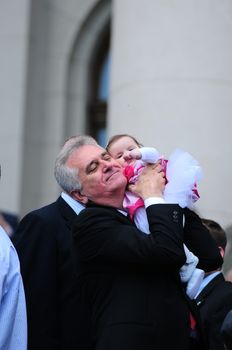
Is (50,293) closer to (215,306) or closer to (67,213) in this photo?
(67,213)

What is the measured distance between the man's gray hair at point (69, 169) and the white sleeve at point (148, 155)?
30 cm

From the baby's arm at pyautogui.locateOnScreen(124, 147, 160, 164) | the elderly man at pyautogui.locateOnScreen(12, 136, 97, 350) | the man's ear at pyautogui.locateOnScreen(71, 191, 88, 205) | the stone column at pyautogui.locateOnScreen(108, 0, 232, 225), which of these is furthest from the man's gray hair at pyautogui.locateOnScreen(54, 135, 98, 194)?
the stone column at pyautogui.locateOnScreen(108, 0, 232, 225)

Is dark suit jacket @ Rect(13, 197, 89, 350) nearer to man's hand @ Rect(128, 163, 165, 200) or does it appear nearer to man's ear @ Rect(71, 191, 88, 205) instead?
man's ear @ Rect(71, 191, 88, 205)

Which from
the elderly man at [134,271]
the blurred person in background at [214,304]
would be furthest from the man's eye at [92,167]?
the blurred person in background at [214,304]

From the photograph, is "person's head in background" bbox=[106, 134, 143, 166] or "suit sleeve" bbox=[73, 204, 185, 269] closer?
"suit sleeve" bbox=[73, 204, 185, 269]

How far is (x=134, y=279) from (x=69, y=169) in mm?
568

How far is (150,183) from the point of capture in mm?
2725

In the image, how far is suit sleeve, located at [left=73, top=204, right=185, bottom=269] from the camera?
2.52 m

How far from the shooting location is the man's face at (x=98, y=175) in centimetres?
277

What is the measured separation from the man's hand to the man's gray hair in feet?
0.81

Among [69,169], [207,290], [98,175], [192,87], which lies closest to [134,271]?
[98,175]

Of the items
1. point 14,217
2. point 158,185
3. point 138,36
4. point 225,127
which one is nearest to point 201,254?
point 158,185

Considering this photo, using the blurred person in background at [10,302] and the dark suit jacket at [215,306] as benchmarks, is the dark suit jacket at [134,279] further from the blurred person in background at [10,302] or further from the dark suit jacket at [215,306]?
the dark suit jacket at [215,306]

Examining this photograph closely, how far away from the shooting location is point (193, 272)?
2729 mm
